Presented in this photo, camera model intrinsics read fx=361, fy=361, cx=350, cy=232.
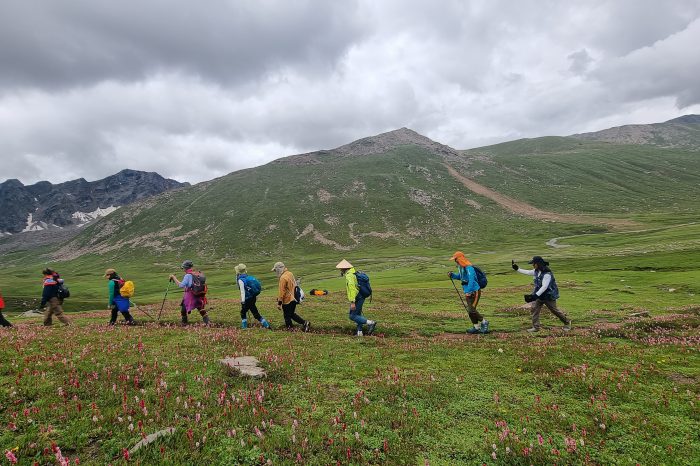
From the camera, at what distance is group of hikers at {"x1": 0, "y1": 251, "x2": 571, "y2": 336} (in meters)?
20.6

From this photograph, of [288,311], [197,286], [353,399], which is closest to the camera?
[353,399]

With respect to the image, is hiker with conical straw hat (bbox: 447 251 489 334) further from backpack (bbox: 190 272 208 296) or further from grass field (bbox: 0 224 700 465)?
backpack (bbox: 190 272 208 296)

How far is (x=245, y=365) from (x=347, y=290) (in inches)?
297

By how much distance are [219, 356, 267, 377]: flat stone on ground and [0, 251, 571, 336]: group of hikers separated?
6472 millimetres

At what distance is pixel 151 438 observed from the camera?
782 centimetres

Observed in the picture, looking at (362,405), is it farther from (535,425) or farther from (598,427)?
(598,427)

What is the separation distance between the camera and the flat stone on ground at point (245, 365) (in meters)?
12.3

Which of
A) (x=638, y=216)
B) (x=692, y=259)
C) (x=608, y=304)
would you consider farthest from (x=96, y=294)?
(x=638, y=216)

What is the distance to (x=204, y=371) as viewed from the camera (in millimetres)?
12125

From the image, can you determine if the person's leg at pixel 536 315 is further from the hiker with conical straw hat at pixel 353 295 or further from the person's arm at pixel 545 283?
the hiker with conical straw hat at pixel 353 295

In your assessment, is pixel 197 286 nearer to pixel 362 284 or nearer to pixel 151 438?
pixel 362 284

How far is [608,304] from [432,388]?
85.3 feet

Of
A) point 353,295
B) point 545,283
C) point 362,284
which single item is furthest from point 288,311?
point 545,283

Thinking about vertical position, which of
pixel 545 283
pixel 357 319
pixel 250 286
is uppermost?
pixel 250 286
